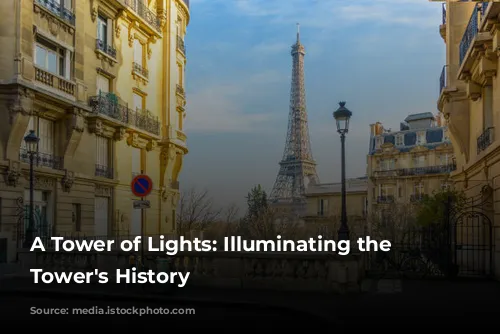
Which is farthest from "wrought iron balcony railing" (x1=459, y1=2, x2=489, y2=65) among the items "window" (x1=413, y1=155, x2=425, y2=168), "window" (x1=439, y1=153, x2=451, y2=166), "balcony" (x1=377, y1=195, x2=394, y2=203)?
"window" (x1=413, y1=155, x2=425, y2=168)

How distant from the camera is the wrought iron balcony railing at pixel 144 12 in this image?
31.0m

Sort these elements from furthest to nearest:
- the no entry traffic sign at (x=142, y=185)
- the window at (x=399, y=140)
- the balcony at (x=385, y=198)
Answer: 1. the window at (x=399, y=140)
2. the balcony at (x=385, y=198)
3. the no entry traffic sign at (x=142, y=185)

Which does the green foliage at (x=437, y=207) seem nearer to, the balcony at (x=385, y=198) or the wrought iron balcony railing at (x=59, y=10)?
the wrought iron balcony railing at (x=59, y=10)

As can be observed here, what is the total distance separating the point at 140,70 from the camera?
32.2m

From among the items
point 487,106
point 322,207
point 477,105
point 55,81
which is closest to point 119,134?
point 55,81

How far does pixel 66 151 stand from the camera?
24781mm

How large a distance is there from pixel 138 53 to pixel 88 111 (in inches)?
297

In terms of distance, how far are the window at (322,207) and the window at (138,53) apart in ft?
146

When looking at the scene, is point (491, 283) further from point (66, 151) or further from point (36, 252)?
point (66, 151)

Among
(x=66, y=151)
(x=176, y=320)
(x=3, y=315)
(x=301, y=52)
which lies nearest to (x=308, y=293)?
(x=176, y=320)

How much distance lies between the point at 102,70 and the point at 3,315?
17.9 metres

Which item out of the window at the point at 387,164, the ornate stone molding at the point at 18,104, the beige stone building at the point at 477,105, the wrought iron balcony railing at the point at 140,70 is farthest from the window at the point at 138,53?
the window at the point at 387,164

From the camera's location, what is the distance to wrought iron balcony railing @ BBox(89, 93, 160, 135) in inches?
1069

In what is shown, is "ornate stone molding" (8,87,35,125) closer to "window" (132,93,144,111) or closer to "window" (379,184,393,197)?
"window" (132,93,144,111)
